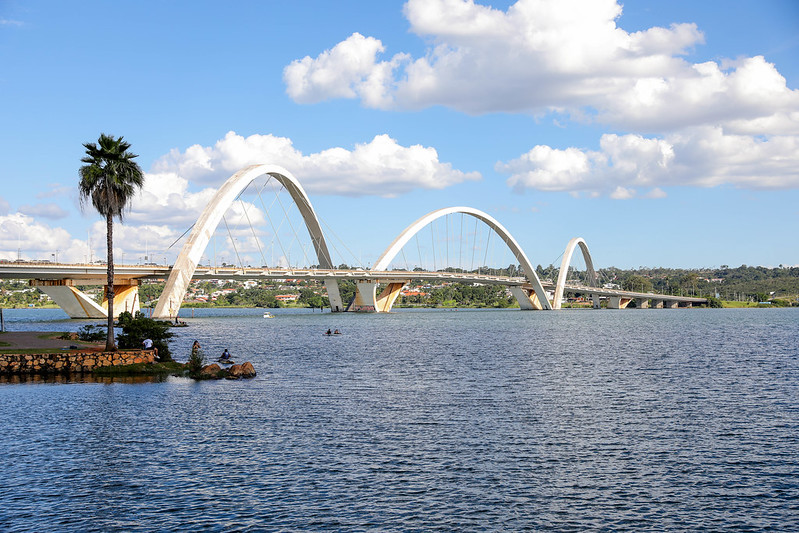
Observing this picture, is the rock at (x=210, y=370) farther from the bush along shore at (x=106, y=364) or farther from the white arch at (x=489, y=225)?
the white arch at (x=489, y=225)

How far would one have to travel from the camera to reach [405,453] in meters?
21.1

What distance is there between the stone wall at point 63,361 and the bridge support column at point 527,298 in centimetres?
12267

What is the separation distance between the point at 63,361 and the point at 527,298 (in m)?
130

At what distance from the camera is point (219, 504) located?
16.7 metres

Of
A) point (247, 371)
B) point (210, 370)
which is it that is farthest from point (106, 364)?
point (247, 371)

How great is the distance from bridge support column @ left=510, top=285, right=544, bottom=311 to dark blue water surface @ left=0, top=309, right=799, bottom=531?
11829cm

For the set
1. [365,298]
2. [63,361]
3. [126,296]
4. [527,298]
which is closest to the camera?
[63,361]

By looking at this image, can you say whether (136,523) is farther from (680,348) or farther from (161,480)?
(680,348)

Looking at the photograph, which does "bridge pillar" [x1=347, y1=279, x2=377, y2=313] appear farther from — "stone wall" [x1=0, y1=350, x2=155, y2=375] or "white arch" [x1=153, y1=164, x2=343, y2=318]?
"stone wall" [x1=0, y1=350, x2=155, y2=375]

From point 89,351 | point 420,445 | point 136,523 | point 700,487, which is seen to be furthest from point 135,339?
point 700,487

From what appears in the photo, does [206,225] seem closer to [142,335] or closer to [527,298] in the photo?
[142,335]

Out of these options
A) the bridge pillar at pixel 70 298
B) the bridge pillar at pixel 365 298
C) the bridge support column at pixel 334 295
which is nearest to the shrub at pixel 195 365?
the bridge pillar at pixel 70 298

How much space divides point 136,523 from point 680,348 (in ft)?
173

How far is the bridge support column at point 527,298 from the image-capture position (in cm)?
15812
